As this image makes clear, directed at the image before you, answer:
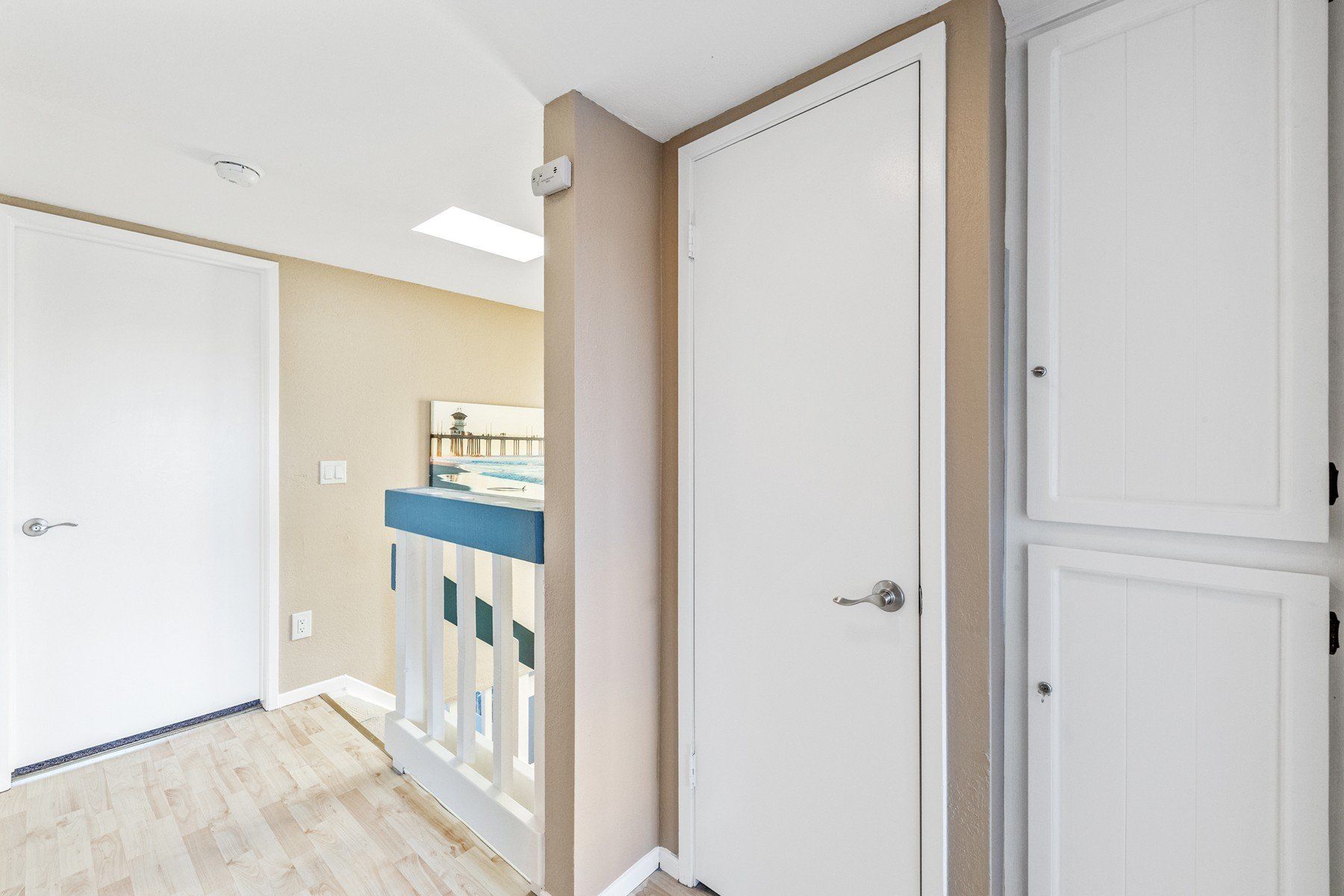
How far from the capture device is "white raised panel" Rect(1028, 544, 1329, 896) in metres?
0.94

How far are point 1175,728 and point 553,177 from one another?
174 cm

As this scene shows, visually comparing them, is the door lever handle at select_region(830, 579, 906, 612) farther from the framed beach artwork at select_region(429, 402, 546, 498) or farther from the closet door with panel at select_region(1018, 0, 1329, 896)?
the framed beach artwork at select_region(429, 402, 546, 498)

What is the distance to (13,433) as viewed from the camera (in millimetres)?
2096

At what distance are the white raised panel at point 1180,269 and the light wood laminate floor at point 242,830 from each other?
153 cm

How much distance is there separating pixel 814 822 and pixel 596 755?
554mm

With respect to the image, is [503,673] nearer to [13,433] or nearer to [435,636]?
[435,636]

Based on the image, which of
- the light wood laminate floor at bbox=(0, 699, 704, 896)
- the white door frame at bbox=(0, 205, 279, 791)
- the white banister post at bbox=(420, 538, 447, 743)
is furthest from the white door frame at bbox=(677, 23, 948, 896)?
the white door frame at bbox=(0, 205, 279, 791)

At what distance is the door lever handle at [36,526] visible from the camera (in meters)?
2.14

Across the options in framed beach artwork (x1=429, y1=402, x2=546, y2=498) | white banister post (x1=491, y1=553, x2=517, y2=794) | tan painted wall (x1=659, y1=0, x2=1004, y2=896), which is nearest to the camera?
tan painted wall (x1=659, y1=0, x2=1004, y2=896)

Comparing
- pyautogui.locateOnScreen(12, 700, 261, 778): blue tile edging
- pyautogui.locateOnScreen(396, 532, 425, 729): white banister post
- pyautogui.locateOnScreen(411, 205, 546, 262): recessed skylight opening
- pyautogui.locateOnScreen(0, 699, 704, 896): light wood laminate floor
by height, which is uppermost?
pyautogui.locateOnScreen(411, 205, 546, 262): recessed skylight opening

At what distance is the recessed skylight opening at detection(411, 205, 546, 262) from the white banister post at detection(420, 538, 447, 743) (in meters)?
1.34

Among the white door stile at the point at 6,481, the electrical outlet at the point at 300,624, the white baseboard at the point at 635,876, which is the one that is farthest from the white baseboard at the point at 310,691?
the white baseboard at the point at 635,876

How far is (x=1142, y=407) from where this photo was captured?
1.08 meters

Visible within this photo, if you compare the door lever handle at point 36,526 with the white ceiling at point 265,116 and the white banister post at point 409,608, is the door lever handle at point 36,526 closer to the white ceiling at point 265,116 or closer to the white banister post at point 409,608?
the white ceiling at point 265,116
